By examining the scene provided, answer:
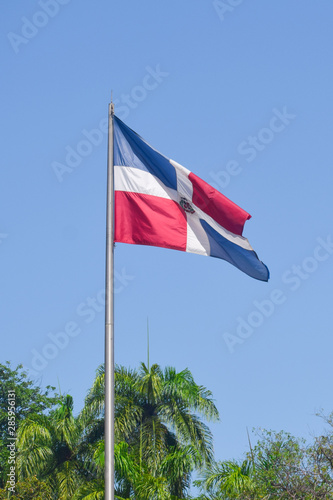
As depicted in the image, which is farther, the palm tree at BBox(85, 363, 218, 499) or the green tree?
the green tree

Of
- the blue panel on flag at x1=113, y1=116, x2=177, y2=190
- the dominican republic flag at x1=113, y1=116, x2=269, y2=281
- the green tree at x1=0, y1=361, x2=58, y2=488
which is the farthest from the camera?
the green tree at x1=0, y1=361, x2=58, y2=488

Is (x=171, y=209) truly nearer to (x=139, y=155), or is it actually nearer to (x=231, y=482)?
(x=139, y=155)

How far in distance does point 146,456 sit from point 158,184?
43.3ft

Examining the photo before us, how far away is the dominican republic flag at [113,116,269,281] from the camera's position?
13266 mm

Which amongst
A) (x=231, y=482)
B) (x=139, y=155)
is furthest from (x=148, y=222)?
(x=231, y=482)

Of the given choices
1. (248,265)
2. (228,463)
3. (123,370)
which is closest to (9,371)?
(123,370)

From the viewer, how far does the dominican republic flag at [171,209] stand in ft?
43.5

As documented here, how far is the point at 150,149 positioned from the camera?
45.3 ft

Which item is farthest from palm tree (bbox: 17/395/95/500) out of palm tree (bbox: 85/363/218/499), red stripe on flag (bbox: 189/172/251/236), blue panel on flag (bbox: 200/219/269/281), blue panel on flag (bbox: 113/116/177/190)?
blue panel on flag (bbox: 113/116/177/190)

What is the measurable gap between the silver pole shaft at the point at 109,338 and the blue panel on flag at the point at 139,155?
406mm

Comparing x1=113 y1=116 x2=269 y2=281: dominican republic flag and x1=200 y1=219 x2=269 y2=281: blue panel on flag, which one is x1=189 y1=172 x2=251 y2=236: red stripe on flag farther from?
x1=200 y1=219 x2=269 y2=281: blue panel on flag

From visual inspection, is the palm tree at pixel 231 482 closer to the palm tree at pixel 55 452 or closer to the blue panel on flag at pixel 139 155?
the palm tree at pixel 55 452

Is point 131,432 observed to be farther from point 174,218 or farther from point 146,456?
point 174,218

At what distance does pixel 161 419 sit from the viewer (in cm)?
2578
